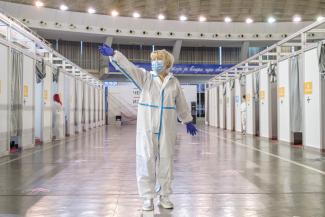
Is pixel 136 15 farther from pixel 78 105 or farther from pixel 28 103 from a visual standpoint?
pixel 28 103

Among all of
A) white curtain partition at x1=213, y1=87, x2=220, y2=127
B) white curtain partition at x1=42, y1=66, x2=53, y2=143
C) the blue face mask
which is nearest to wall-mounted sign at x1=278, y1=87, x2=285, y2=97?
white curtain partition at x1=42, y1=66, x2=53, y2=143

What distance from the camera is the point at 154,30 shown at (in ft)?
143

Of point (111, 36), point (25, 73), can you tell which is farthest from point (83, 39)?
point (25, 73)

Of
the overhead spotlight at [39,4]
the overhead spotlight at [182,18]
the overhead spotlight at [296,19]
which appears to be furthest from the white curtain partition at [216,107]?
the overhead spotlight at [296,19]

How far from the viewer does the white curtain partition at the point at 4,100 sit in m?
10.8

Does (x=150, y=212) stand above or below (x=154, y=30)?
below

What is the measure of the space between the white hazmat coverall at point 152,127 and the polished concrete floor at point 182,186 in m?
0.38

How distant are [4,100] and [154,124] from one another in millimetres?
7260

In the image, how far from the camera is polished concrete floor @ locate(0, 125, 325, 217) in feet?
15.9

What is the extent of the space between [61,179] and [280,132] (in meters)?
10.1

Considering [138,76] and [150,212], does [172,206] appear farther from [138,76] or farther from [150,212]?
[138,76]

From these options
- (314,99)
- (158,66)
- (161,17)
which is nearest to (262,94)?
(314,99)

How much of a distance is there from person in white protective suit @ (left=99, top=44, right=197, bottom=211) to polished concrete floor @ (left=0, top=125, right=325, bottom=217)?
1.02 feet

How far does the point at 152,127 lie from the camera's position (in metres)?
5.04
